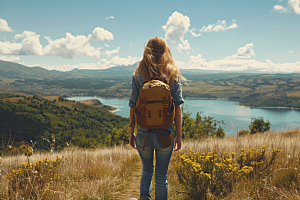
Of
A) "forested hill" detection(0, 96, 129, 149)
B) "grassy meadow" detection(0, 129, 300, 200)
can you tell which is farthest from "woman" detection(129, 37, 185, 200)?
"forested hill" detection(0, 96, 129, 149)

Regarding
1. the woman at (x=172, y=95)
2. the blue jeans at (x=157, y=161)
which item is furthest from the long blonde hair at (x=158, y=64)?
the blue jeans at (x=157, y=161)

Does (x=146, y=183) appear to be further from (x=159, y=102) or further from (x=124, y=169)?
(x=124, y=169)

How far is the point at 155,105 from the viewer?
164 cm

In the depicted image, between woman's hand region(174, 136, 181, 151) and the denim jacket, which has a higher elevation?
the denim jacket

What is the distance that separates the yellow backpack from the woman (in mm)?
112

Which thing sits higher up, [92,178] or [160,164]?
[160,164]

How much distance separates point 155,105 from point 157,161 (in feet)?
1.99

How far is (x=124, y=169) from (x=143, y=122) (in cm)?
192

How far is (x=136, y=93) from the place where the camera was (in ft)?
6.05

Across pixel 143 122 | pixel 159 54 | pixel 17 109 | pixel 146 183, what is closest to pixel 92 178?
pixel 146 183

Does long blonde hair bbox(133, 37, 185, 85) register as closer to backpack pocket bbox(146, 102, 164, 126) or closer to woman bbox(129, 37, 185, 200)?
woman bbox(129, 37, 185, 200)

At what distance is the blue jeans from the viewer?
1.72 m

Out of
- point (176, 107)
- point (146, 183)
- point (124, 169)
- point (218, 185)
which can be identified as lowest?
point (124, 169)

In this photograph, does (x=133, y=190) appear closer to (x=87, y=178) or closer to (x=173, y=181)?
(x=173, y=181)
